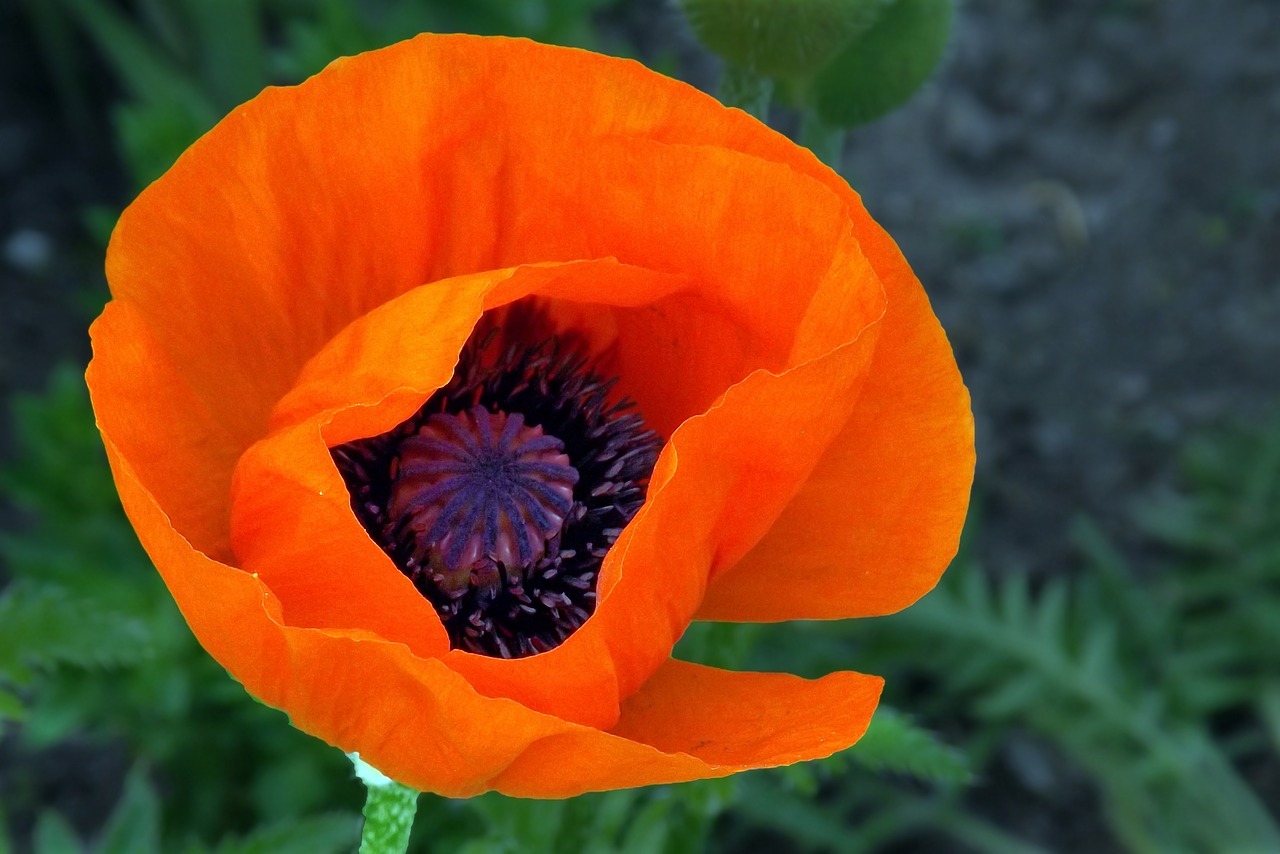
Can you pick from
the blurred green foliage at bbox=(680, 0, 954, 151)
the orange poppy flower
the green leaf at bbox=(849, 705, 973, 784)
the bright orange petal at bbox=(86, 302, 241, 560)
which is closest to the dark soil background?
the green leaf at bbox=(849, 705, 973, 784)

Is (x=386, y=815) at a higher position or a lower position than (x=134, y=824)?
higher

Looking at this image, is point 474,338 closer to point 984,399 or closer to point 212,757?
point 212,757

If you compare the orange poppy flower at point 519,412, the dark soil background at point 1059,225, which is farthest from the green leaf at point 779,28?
the dark soil background at point 1059,225

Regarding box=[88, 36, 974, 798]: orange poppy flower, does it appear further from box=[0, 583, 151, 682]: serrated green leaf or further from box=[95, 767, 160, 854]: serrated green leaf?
box=[95, 767, 160, 854]: serrated green leaf

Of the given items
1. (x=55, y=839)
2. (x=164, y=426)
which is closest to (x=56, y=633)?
(x=55, y=839)

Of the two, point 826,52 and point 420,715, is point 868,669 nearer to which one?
point 826,52

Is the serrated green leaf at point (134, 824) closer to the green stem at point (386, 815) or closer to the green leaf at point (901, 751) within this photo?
→ the green stem at point (386, 815)
